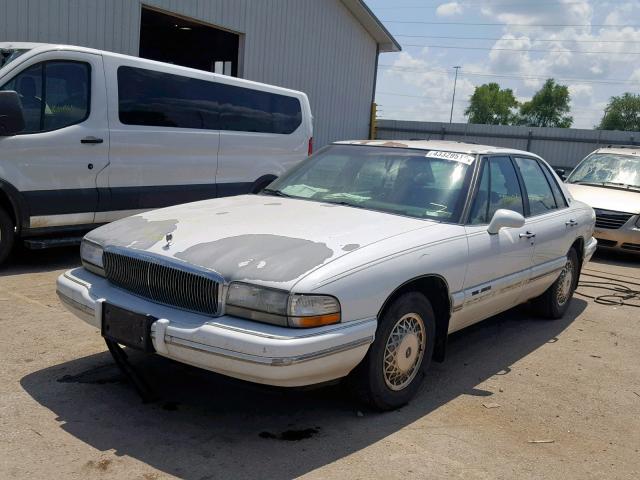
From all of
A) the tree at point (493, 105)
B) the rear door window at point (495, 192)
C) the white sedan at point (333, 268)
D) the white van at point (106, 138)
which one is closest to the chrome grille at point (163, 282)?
the white sedan at point (333, 268)

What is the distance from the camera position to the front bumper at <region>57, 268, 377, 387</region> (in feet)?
10.0

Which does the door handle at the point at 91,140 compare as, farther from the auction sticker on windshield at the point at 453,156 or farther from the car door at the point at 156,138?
the auction sticker on windshield at the point at 453,156

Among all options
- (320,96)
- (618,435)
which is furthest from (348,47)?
(618,435)

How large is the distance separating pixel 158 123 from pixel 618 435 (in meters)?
5.82

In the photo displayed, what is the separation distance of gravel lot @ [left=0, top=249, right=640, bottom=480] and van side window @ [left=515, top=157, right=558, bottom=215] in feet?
4.32

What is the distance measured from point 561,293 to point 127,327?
4.43 meters

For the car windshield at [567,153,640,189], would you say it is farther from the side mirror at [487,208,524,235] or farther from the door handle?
the door handle

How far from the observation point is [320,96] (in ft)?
56.5

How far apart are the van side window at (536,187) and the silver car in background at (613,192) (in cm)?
465

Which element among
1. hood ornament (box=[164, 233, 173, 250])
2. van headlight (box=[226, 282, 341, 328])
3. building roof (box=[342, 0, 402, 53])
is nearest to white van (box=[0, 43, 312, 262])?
hood ornament (box=[164, 233, 173, 250])

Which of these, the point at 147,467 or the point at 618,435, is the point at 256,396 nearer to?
the point at 147,467

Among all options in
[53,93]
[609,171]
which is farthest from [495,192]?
[609,171]

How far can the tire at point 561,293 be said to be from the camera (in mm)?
6148

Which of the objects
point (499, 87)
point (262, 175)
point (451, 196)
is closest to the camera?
point (451, 196)
